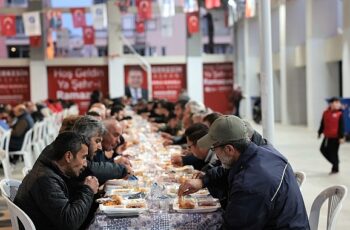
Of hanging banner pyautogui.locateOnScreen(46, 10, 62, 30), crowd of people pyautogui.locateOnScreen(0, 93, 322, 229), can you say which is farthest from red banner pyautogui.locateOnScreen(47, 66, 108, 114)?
crowd of people pyautogui.locateOnScreen(0, 93, 322, 229)

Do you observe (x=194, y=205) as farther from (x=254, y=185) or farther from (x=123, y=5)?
(x=123, y=5)

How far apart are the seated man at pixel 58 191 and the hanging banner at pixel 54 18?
1808 cm

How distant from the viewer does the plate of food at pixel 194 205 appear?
3.18 metres

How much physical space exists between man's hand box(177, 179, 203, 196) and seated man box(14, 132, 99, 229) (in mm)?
567

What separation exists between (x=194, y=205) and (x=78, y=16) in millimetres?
17348

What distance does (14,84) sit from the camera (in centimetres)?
2248

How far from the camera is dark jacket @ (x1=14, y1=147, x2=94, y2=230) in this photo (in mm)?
2994

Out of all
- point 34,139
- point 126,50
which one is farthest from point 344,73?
point 126,50

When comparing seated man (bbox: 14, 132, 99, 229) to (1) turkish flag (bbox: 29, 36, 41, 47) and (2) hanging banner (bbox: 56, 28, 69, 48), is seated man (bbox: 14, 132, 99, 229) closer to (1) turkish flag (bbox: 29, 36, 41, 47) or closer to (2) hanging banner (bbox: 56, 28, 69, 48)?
(1) turkish flag (bbox: 29, 36, 41, 47)

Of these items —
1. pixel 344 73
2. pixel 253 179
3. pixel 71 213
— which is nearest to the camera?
pixel 253 179

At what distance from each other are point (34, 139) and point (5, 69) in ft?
44.2

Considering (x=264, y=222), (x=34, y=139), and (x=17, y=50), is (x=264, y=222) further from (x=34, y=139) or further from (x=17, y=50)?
(x=17, y=50)

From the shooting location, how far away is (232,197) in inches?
104

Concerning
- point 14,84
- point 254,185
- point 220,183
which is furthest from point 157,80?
point 254,185
